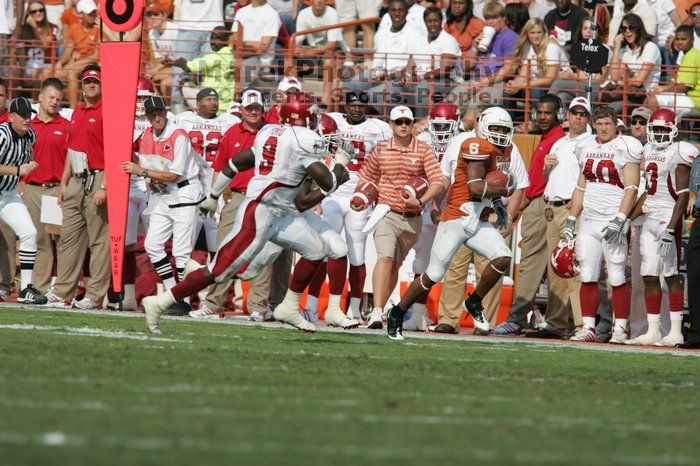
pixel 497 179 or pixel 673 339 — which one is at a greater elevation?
pixel 497 179

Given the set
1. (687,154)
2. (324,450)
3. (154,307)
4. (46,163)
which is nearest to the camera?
(324,450)

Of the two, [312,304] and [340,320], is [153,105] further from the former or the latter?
[340,320]

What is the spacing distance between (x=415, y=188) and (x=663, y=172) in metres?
2.16

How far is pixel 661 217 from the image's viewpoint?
36.8ft

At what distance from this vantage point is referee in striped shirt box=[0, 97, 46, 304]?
12.1 m

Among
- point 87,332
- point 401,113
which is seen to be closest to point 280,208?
point 87,332

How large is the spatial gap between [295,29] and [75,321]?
7.46 meters

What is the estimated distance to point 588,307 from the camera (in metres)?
11.2

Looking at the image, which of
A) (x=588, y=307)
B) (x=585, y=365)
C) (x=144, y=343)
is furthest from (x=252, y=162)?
(x=588, y=307)

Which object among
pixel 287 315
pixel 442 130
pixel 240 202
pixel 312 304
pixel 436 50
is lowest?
pixel 312 304

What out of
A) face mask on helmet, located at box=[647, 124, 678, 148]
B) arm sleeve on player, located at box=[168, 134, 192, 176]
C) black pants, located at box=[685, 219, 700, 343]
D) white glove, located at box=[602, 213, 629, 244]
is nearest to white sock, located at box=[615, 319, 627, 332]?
black pants, located at box=[685, 219, 700, 343]

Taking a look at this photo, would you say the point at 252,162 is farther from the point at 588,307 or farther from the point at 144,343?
the point at 588,307

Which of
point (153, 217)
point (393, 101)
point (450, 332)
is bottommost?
point (450, 332)

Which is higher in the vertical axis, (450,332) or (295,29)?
(295,29)
